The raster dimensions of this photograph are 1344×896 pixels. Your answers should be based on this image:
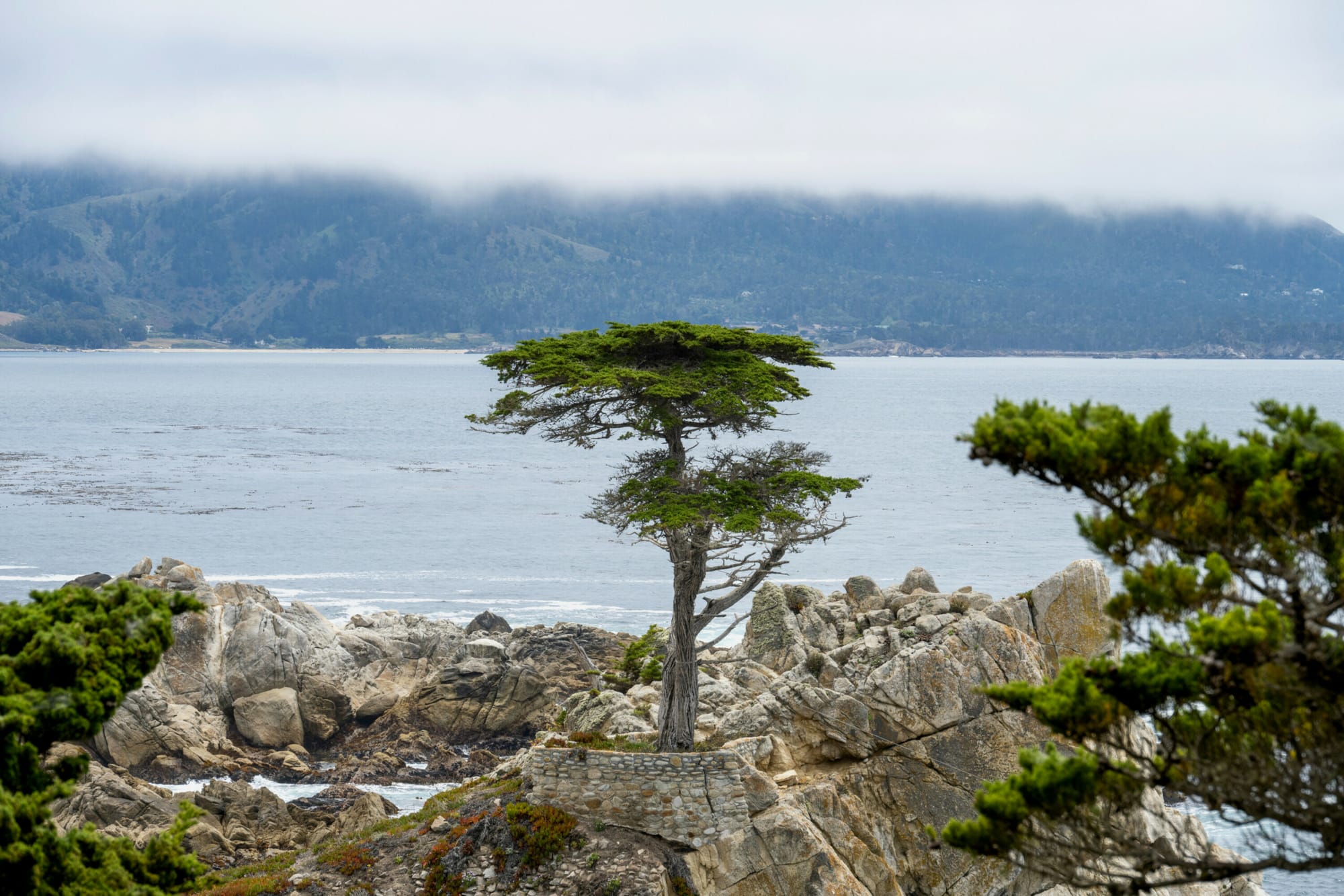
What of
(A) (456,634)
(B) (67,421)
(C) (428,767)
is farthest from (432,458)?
(C) (428,767)

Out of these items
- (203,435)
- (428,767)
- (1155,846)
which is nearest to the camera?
(1155,846)

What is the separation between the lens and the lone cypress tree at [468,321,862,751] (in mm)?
19797

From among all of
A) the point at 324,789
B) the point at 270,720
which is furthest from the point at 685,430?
the point at 270,720

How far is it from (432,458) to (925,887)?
91.9 metres

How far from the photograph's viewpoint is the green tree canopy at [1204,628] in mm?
8875

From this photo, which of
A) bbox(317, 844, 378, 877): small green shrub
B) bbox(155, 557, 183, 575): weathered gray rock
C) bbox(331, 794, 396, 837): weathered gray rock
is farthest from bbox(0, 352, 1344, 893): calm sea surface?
bbox(317, 844, 378, 877): small green shrub

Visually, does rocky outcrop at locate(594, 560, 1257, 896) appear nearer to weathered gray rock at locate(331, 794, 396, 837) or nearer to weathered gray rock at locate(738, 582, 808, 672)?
weathered gray rock at locate(738, 582, 808, 672)

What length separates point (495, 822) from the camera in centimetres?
1956

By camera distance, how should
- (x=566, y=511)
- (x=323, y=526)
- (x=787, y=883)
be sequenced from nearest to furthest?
(x=787, y=883), (x=323, y=526), (x=566, y=511)

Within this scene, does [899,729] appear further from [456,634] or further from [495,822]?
[456,634]

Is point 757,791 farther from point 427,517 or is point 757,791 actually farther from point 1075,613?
point 427,517

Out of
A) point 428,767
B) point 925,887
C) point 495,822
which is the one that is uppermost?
point 495,822

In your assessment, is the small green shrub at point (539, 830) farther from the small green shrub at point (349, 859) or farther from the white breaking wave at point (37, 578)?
the white breaking wave at point (37, 578)

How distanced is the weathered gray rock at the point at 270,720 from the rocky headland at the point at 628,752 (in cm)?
6
